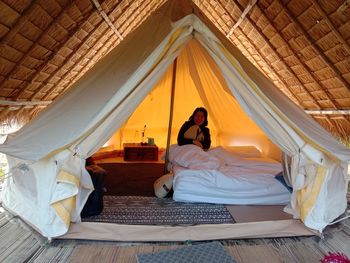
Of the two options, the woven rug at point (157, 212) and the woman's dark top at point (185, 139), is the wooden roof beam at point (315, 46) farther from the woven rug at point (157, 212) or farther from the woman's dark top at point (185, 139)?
the woven rug at point (157, 212)

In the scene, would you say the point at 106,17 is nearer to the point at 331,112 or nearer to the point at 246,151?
the point at 246,151

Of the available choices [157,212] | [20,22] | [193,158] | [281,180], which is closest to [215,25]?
[193,158]

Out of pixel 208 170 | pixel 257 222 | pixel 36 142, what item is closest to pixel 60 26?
pixel 36 142

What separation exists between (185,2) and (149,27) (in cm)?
37

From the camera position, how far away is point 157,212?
2.44 metres

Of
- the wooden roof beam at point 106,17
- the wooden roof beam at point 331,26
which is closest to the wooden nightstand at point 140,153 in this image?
the wooden roof beam at point 106,17

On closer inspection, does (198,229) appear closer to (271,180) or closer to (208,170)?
(208,170)

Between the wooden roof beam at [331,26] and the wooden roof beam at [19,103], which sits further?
the wooden roof beam at [19,103]

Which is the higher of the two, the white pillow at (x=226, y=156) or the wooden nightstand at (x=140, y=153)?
the white pillow at (x=226, y=156)

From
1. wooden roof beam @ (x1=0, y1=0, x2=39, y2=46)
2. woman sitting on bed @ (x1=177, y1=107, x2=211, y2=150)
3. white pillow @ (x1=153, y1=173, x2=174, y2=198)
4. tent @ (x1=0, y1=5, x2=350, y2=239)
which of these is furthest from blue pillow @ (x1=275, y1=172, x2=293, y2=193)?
wooden roof beam @ (x1=0, y1=0, x2=39, y2=46)

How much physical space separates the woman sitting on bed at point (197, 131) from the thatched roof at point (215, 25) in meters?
1.31

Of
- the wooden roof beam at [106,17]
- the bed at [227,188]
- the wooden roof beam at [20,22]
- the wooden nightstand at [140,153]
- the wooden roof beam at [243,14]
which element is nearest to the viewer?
the wooden roof beam at [20,22]

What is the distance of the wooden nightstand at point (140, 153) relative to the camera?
15.4 feet

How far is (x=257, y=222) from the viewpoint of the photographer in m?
2.21
